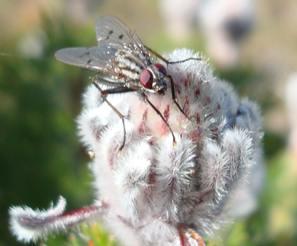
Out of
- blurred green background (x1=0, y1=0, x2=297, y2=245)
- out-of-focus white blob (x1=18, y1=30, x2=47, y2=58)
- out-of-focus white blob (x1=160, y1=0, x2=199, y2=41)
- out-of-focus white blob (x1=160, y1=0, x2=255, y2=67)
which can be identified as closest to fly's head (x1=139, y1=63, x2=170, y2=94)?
blurred green background (x1=0, y1=0, x2=297, y2=245)

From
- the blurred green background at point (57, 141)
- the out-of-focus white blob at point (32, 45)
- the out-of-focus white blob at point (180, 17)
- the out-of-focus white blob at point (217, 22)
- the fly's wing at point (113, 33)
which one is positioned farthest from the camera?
the out-of-focus white blob at point (180, 17)

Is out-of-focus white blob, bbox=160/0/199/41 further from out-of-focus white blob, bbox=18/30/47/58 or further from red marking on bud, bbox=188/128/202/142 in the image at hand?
red marking on bud, bbox=188/128/202/142

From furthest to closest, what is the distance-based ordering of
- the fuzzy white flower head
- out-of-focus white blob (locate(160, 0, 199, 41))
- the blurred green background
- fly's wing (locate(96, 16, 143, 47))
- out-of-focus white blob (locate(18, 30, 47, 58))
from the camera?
out-of-focus white blob (locate(160, 0, 199, 41)), out-of-focus white blob (locate(18, 30, 47, 58)), the blurred green background, fly's wing (locate(96, 16, 143, 47)), the fuzzy white flower head

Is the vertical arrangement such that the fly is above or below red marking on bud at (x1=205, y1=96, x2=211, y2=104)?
above

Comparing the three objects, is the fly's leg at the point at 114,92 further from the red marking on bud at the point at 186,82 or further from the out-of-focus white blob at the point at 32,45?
the out-of-focus white blob at the point at 32,45

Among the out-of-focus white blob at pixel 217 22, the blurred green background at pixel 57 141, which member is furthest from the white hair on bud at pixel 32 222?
the out-of-focus white blob at pixel 217 22
